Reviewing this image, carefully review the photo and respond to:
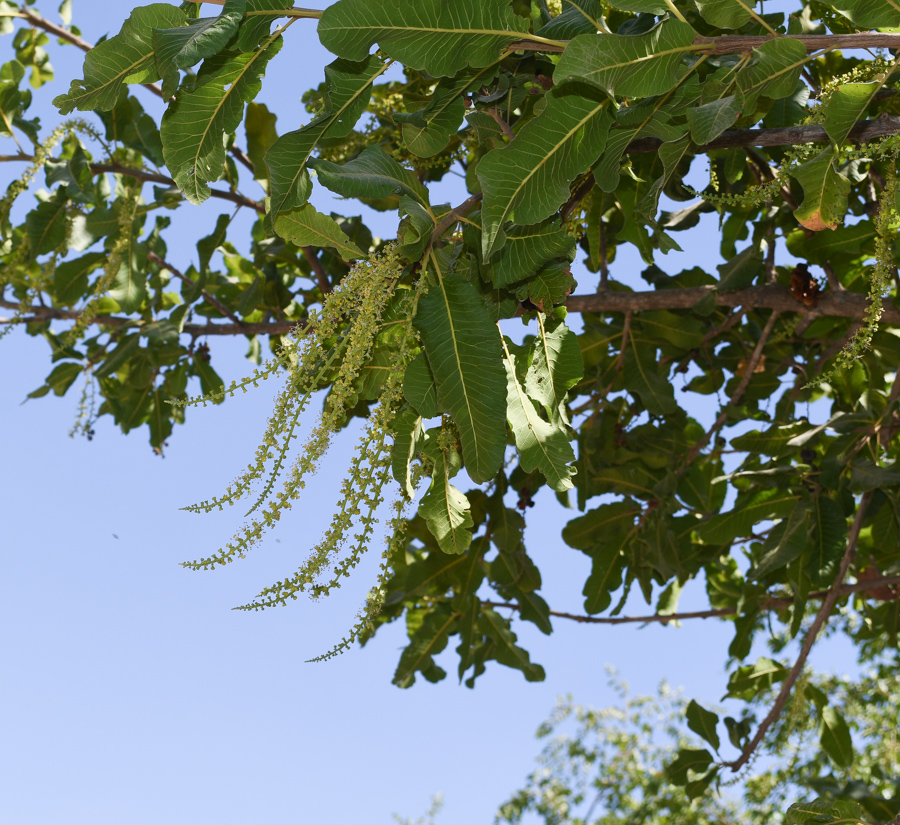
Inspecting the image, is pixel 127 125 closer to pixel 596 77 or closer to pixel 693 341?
pixel 693 341

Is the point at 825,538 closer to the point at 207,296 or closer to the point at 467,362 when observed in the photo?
the point at 467,362

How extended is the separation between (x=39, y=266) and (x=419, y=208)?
3300mm

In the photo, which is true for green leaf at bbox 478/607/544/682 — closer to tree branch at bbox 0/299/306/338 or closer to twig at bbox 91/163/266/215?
tree branch at bbox 0/299/306/338

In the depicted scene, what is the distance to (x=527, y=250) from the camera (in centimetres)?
149

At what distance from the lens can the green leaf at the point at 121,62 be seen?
134 centimetres

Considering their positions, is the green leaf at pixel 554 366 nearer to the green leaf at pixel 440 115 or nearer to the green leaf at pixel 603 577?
the green leaf at pixel 440 115

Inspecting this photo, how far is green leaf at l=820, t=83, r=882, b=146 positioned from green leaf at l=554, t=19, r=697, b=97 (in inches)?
11.1

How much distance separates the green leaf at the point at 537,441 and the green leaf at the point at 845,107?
2.29 feet

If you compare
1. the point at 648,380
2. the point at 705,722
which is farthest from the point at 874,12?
the point at 705,722

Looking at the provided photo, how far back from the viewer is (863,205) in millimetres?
2771

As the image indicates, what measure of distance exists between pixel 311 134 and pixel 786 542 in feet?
6.29

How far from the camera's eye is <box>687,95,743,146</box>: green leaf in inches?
49.7

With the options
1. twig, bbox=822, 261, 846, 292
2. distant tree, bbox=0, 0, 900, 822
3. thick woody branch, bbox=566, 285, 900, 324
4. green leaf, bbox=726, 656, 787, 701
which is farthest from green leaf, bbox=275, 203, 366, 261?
green leaf, bbox=726, 656, 787, 701

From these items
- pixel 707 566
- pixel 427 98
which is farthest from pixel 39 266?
pixel 707 566
